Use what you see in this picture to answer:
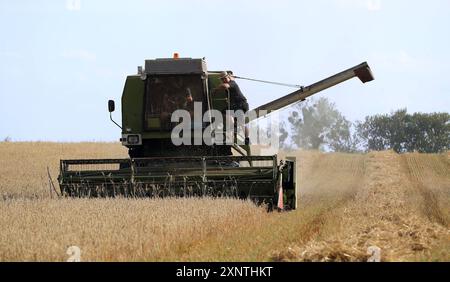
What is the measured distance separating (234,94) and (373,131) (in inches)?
2399

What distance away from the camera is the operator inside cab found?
13.3m

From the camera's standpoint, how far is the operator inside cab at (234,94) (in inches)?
523

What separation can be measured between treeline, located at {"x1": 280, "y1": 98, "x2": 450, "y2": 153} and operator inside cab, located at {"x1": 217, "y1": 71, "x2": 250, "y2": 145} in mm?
52197

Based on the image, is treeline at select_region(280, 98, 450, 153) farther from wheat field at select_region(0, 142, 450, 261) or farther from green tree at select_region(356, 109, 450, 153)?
wheat field at select_region(0, 142, 450, 261)

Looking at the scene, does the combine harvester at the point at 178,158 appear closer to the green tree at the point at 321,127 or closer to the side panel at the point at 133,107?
the side panel at the point at 133,107

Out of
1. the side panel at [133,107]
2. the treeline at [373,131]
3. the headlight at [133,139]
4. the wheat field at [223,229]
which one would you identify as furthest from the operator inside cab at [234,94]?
the treeline at [373,131]

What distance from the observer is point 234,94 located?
526 inches

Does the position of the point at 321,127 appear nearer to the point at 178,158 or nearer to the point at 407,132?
the point at 407,132

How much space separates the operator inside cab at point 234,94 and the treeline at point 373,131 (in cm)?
5220

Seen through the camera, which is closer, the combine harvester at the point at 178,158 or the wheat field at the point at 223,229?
the wheat field at the point at 223,229

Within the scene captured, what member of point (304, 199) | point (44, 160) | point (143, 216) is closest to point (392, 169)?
point (304, 199)

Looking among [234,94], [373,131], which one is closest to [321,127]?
[373,131]
